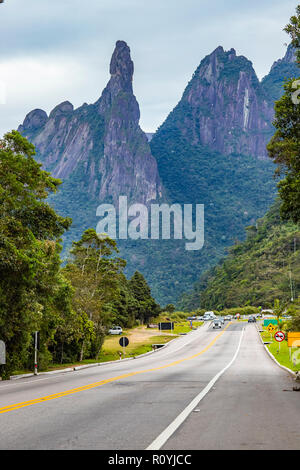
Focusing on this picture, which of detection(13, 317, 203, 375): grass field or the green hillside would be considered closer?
detection(13, 317, 203, 375): grass field

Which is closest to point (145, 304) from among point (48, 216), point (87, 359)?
point (87, 359)

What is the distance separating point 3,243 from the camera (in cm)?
2214

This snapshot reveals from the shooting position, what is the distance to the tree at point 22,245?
23.5 metres

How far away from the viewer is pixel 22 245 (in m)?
23.8

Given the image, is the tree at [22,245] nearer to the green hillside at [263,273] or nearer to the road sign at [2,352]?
the road sign at [2,352]

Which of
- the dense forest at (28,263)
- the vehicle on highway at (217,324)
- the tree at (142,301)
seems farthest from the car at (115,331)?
the dense forest at (28,263)

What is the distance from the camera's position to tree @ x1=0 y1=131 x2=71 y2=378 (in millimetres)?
23547

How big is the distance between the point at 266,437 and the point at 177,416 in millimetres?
2336

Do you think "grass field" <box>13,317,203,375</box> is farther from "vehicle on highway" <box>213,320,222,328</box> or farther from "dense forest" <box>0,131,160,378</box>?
"dense forest" <box>0,131,160,378</box>

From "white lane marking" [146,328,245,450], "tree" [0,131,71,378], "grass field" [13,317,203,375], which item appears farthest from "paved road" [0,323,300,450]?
"grass field" [13,317,203,375]

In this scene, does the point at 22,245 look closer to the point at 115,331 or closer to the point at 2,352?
the point at 2,352

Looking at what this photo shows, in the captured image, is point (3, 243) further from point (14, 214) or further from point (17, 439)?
point (17, 439)

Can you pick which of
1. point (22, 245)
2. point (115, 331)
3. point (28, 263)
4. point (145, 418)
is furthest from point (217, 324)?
point (145, 418)

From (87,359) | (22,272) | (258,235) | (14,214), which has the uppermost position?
(258,235)
